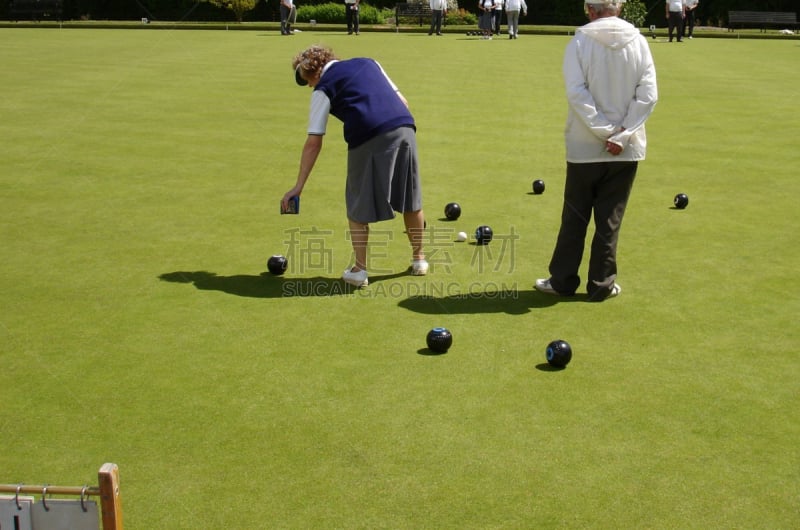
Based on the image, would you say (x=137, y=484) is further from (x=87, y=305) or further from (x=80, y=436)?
(x=87, y=305)

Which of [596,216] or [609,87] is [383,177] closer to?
[596,216]

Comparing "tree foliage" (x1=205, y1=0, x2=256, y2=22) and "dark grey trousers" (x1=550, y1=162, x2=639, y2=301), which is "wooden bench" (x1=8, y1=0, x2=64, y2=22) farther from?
"dark grey trousers" (x1=550, y1=162, x2=639, y2=301)

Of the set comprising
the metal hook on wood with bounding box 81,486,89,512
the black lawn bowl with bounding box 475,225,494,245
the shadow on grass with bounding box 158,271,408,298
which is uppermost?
the metal hook on wood with bounding box 81,486,89,512

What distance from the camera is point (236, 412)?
540 centimetres

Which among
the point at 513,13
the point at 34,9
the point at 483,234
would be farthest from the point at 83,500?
the point at 34,9

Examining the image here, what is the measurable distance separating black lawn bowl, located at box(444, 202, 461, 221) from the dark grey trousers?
2.44m

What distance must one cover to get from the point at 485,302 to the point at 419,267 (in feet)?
2.82

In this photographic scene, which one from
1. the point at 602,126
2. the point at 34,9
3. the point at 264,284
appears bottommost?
the point at 264,284

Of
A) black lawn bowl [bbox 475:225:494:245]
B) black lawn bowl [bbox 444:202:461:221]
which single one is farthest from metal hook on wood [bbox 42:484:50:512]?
black lawn bowl [bbox 444:202:461:221]

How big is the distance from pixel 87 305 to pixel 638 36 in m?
4.63

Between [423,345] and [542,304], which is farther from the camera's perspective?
[542,304]

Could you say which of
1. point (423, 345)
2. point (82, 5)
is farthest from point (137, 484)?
point (82, 5)

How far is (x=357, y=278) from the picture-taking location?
773 cm

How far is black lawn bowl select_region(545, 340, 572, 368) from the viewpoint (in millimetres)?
5941
